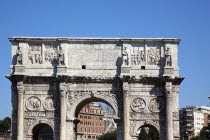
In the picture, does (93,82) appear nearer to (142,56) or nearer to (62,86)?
(62,86)

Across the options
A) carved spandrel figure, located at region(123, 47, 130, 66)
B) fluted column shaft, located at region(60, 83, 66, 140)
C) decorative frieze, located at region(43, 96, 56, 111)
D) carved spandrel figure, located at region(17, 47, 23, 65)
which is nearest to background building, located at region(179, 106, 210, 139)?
carved spandrel figure, located at region(123, 47, 130, 66)

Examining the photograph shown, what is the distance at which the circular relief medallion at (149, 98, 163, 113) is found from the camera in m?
30.5

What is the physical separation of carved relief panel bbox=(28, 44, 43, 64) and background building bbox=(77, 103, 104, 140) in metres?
53.8

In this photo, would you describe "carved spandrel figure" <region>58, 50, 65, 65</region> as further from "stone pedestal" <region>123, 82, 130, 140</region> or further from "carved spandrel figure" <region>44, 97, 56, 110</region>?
"stone pedestal" <region>123, 82, 130, 140</region>

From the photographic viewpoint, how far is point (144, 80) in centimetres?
3044

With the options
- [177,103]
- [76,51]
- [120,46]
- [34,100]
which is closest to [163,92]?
[177,103]

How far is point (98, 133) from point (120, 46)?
61326mm

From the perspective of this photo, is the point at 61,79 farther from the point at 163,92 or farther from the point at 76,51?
the point at 163,92

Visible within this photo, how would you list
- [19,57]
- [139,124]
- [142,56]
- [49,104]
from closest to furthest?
[139,124], [19,57], [49,104], [142,56]

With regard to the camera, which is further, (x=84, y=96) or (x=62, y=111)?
(x=84, y=96)

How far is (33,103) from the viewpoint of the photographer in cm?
3069

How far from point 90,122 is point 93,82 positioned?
5864cm

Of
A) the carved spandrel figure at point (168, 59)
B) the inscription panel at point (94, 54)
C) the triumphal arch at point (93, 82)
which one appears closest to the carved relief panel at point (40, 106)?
the triumphal arch at point (93, 82)

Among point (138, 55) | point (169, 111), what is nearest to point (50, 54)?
point (138, 55)
